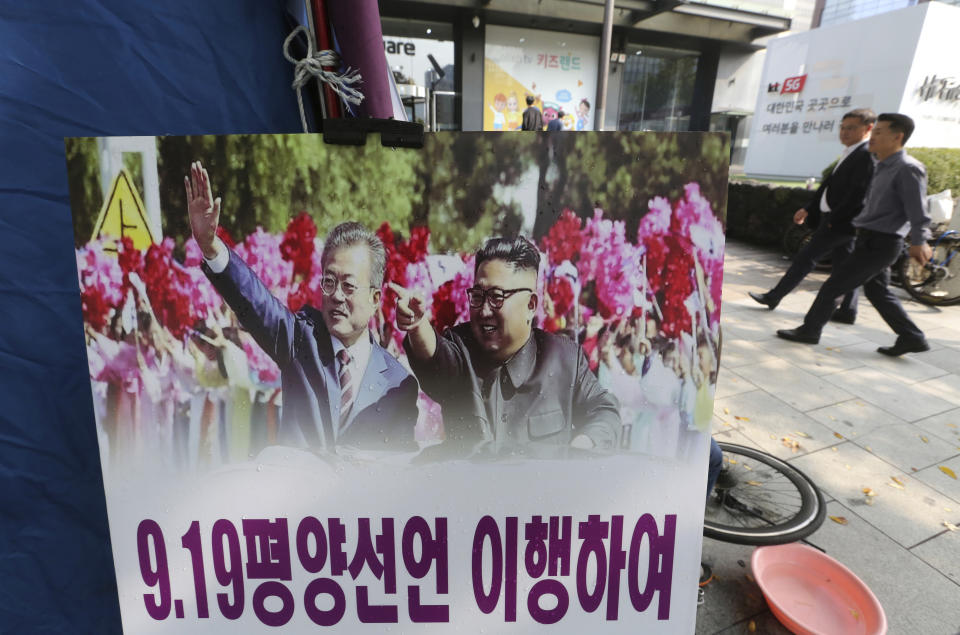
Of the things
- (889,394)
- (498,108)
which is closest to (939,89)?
(498,108)

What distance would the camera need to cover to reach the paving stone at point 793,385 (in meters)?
3.66

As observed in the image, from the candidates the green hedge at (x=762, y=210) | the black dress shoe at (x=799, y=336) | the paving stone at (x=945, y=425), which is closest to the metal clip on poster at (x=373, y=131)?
the paving stone at (x=945, y=425)

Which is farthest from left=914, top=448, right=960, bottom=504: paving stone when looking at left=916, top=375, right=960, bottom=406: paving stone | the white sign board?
the white sign board

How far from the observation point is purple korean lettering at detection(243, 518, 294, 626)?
3.26ft

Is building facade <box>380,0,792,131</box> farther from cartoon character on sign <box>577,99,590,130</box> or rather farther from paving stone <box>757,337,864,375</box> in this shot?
paving stone <box>757,337,864,375</box>

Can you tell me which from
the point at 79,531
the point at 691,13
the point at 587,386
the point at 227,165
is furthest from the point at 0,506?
the point at 691,13

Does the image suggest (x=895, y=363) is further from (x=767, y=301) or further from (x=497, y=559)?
(x=497, y=559)

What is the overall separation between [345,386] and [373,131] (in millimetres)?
Result: 443

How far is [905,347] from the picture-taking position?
14.4 feet

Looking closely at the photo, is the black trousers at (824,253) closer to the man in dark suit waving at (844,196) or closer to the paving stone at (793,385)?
the man in dark suit waving at (844,196)

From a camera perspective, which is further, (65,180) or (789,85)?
(789,85)

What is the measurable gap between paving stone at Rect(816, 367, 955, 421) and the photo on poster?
11.5 ft

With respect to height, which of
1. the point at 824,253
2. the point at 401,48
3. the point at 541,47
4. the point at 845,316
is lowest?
the point at 845,316

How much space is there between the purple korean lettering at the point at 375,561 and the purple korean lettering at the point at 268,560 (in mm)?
128
